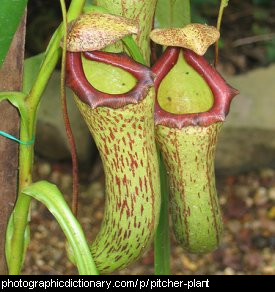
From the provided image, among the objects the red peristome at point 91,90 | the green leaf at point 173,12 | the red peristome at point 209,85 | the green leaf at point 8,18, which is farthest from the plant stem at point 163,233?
the green leaf at point 8,18

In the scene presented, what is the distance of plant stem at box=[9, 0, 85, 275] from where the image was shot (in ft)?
3.24

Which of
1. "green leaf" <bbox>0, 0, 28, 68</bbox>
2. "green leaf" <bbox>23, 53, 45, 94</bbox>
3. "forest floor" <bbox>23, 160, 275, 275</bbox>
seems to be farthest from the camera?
"forest floor" <bbox>23, 160, 275, 275</bbox>

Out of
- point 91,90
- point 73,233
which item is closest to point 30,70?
point 91,90

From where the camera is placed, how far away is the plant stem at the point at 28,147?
99 cm

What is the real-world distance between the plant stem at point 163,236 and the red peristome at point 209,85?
15 cm

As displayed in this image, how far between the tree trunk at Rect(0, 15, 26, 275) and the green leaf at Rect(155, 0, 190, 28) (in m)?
0.31

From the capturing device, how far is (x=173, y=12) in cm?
126

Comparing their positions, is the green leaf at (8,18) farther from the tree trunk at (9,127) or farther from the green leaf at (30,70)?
the green leaf at (30,70)

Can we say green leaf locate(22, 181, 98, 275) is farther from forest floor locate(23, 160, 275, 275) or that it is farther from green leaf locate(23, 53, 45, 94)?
forest floor locate(23, 160, 275, 275)

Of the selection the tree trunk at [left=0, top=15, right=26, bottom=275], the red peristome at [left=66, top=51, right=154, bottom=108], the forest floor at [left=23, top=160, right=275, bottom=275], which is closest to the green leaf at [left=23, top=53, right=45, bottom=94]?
the tree trunk at [left=0, top=15, right=26, bottom=275]

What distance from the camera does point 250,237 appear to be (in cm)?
264

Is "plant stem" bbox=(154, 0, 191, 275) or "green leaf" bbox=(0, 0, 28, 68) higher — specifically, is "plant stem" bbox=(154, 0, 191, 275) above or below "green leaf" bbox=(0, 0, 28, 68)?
below
